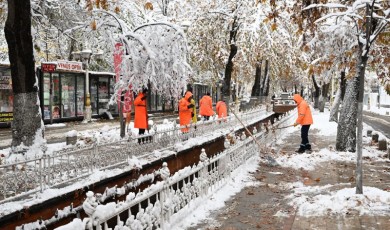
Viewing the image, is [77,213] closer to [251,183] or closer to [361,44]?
[251,183]

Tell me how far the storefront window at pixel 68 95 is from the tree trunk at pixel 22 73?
1516 centimetres

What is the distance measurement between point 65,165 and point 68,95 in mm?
17857

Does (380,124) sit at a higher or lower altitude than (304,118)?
lower

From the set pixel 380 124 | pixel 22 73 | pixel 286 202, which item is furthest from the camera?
pixel 380 124

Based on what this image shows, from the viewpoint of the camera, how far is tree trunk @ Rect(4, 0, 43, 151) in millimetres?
8953

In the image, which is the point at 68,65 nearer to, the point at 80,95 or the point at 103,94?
the point at 80,95

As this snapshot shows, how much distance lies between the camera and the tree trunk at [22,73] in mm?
8953

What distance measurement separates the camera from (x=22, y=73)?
913 cm

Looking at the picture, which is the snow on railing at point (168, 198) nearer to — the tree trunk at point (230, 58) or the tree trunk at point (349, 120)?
the tree trunk at point (349, 120)

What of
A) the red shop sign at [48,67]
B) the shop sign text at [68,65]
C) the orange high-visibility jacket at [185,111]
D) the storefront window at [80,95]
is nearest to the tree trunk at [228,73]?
the shop sign text at [68,65]

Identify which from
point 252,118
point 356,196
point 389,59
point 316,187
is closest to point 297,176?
point 316,187

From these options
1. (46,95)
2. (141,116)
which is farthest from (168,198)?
(46,95)

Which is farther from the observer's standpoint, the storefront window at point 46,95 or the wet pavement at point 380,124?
the wet pavement at point 380,124

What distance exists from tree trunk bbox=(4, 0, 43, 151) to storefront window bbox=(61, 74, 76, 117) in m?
15.2
